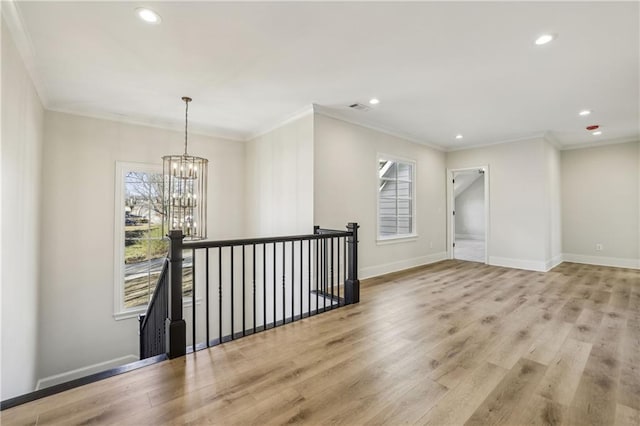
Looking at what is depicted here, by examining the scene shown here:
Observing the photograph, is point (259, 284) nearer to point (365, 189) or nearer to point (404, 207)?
point (365, 189)

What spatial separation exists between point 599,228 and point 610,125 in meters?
2.35

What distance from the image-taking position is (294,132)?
4445 millimetres

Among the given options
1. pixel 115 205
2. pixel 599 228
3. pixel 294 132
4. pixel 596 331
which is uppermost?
pixel 294 132

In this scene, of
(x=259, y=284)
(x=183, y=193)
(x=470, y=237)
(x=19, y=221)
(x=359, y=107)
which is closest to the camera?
(x=19, y=221)

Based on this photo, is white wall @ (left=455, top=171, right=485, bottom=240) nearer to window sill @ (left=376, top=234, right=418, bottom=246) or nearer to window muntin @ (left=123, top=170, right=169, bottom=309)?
Result: window sill @ (left=376, top=234, right=418, bottom=246)

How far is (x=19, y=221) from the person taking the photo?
2625 millimetres

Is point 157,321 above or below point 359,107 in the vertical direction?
below

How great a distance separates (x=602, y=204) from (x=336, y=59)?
6722mm

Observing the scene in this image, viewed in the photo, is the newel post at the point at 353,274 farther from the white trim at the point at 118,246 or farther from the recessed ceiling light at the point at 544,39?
the white trim at the point at 118,246

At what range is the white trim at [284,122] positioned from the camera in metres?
4.14

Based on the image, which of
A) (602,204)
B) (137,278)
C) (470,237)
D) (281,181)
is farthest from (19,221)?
(470,237)

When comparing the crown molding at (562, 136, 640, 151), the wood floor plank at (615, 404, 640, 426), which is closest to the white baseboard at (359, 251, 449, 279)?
the wood floor plank at (615, 404, 640, 426)

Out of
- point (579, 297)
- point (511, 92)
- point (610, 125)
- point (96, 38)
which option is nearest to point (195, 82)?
point (96, 38)

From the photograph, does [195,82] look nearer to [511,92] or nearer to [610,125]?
[511,92]
